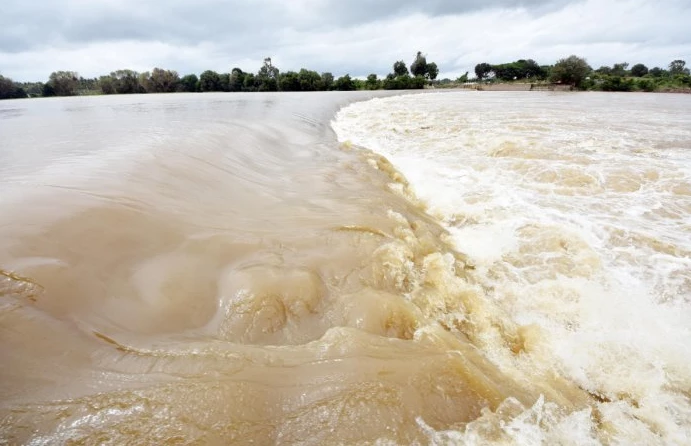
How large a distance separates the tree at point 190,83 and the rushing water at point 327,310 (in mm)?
71877

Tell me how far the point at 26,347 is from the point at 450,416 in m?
2.14

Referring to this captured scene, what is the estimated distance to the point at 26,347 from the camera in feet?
5.45

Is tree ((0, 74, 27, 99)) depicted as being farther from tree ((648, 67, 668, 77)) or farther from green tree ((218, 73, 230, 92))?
tree ((648, 67, 668, 77))

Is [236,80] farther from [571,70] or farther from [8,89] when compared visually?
[571,70]

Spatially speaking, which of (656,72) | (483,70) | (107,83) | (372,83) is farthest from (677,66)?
(107,83)

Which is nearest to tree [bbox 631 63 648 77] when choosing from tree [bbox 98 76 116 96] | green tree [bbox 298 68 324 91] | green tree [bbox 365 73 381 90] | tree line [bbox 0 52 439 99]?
tree line [bbox 0 52 439 99]

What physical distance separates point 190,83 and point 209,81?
3667 millimetres

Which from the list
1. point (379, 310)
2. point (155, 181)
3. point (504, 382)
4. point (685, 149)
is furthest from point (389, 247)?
point (685, 149)

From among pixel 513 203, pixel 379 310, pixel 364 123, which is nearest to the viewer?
pixel 379 310

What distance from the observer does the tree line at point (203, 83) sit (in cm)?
5316

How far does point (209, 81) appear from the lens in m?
68.5

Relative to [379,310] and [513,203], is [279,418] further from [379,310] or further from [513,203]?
[513,203]

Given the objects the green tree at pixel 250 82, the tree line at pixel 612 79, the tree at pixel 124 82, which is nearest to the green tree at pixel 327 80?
the green tree at pixel 250 82

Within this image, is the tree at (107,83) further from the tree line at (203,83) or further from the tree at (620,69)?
the tree at (620,69)
